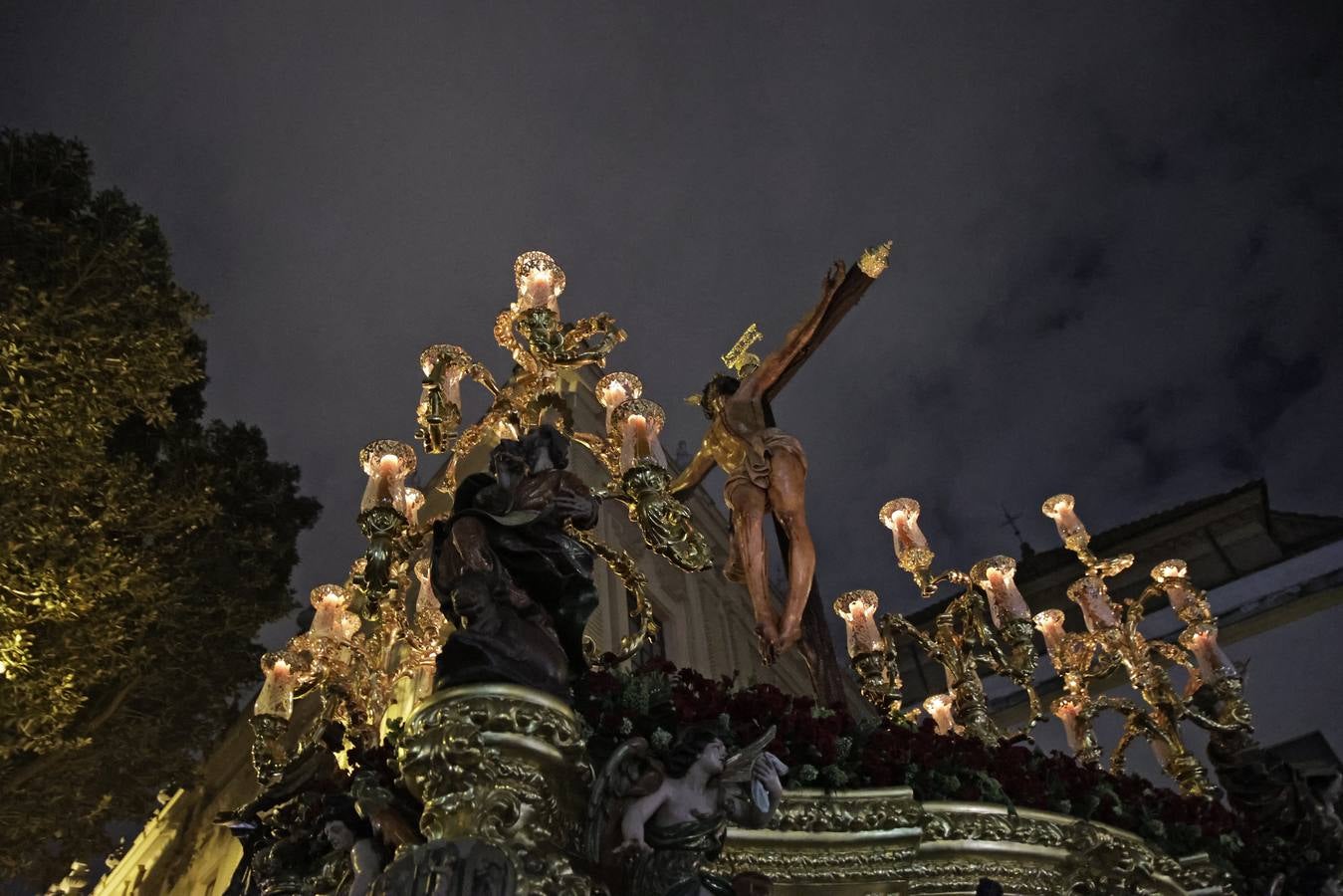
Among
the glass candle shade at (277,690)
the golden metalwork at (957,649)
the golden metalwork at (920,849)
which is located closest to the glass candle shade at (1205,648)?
the golden metalwork at (957,649)

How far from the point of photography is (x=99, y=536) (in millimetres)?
7914

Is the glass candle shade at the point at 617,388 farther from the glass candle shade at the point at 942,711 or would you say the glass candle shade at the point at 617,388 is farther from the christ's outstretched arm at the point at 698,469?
the glass candle shade at the point at 942,711

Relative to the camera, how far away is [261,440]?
10.9m

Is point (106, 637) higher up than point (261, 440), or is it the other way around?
point (261, 440)

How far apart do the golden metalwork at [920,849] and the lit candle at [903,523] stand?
8.31 feet

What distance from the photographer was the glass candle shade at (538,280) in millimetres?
6086

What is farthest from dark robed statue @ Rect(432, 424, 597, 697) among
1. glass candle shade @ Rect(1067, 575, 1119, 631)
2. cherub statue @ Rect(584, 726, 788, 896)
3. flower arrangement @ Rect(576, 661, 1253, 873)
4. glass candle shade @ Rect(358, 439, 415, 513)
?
glass candle shade @ Rect(1067, 575, 1119, 631)

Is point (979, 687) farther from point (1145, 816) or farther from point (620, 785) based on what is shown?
point (620, 785)

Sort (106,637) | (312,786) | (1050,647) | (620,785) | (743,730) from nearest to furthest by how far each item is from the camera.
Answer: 1. (620,785)
2. (743,730)
3. (312,786)
4. (1050,647)
5. (106,637)

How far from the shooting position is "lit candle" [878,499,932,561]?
21.8 feet

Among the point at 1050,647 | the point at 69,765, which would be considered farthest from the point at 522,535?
the point at 69,765

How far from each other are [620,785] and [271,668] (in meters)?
3.33

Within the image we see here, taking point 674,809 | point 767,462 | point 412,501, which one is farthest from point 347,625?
point 674,809

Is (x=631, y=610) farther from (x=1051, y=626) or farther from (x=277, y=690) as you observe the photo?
(x=1051, y=626)
